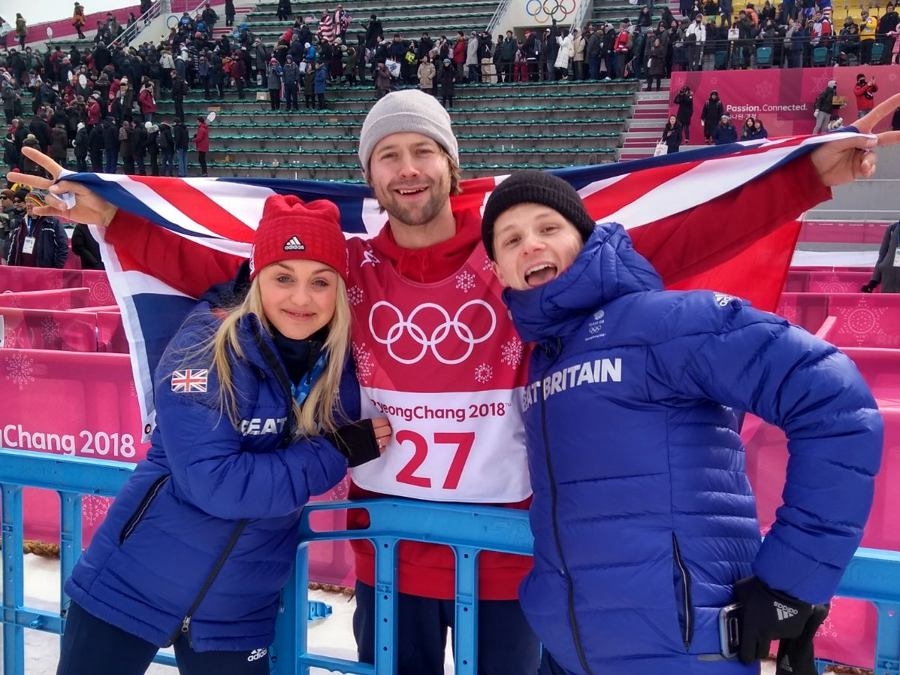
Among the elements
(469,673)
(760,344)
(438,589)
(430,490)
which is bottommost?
(469,673)

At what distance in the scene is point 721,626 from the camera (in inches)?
53.0

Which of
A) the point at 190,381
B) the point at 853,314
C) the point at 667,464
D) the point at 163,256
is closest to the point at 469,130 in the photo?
the point at 853,314

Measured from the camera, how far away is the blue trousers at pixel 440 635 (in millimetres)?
1937

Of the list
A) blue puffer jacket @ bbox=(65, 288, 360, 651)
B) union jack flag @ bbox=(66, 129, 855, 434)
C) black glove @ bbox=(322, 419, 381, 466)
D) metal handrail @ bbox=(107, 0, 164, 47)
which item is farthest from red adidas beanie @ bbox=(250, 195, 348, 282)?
metal handrail @ bbox=(107, 0, 164, 47)

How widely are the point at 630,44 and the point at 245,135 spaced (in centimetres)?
1057

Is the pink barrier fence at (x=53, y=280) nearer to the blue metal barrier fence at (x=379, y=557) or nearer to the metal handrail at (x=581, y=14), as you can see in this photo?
the blue metal barrier fence at (x=379, y=557)

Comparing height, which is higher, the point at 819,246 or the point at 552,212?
the point at 552,212

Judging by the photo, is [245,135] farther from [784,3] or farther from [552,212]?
[552,212]

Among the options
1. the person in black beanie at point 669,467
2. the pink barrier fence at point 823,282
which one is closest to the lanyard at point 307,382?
the person in black beanie at point 669,467

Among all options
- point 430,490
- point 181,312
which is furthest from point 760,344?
point 181,312

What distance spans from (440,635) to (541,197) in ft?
3.67

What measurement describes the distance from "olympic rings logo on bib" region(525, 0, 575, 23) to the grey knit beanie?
78.0 ft

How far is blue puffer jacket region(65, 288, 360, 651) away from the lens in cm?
171

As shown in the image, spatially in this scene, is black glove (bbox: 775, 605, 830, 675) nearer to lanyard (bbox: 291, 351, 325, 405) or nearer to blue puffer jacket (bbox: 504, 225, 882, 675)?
blue puffer jacket (bbox: 504, 225, 882, 675)
